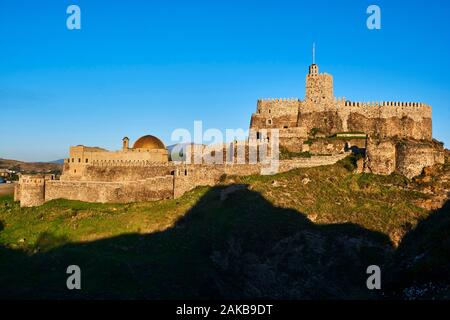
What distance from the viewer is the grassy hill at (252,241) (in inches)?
1267

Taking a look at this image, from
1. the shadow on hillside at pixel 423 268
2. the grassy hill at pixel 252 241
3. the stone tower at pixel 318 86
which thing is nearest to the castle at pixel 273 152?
the stone tower at pixel 318 86

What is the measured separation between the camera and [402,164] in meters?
49.4

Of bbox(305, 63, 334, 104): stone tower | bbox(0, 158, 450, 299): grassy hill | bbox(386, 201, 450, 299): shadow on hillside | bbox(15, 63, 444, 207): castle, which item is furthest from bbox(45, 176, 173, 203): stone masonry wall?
bbox(386, 201, 450, 299): shadow on hillside

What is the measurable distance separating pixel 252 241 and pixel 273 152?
1654cm

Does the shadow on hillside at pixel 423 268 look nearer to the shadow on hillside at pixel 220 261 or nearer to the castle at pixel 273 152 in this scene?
the shadow on hillside at pixel 220 261

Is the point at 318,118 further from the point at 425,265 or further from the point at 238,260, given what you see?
the point at 425,265

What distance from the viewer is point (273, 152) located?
2112 inches

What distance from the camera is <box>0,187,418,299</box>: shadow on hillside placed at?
32.4m

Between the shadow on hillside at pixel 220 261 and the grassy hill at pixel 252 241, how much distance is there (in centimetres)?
8

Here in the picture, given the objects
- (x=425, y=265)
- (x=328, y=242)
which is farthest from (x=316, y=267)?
(x=425, y=265)

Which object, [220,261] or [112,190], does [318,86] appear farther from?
[220,261]

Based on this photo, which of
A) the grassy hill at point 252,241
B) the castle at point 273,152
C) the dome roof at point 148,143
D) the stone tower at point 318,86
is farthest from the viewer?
the dome roof at point 148,143

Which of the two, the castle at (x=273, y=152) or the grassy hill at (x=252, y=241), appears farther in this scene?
the castle at (x=273, y=152)

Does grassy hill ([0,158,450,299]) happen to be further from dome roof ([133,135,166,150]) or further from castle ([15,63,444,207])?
dome roof ([133,135,166,150])
